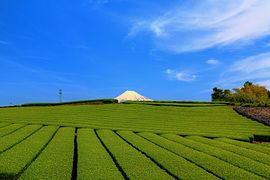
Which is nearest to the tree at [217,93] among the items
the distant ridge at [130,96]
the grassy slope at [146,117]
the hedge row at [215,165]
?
the distant ridge at [130,96]

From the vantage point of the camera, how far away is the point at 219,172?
9953mm

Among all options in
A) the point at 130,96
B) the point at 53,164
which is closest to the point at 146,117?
the point at 53,164

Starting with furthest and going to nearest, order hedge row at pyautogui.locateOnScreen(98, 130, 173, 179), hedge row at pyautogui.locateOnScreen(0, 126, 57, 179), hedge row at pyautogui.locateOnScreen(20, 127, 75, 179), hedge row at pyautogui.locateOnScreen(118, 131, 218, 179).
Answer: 1. hedge row at pyautogui.locateOnScreen(118, 131, 218, 179)
2. hedge row at pyautogui.locateOnScreen(98, 130, 173, 179)
3. hedge row at pyautogui.locateOnScreen(0, 126, 57, 179)
4. hedge row at pyautogui.locateOnScreen(20, 127, 75, 179)

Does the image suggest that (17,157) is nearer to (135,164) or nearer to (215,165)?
(135,164)

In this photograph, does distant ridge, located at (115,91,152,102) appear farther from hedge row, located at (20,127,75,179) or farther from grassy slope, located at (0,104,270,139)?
hedge row, located at (20,127,75,179)

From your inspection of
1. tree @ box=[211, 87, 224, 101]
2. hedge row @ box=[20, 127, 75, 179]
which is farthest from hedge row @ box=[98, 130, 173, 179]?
tree @ box=[211, 87, 224, 101]

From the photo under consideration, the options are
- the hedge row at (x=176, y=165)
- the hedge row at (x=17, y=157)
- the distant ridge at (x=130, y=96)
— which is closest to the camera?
the hedge row at (x=17, y=157)

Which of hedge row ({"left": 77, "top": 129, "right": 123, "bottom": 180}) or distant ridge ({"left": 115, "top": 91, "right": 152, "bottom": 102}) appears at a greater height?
distant ridge ({"left": 115, "top": 91, "right": 152, "bottom": 102})

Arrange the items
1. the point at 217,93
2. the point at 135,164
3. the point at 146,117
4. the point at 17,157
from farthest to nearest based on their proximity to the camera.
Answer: the point at 217,93 < the point at 146,117 < the point at 17,157 < the point at 135,164

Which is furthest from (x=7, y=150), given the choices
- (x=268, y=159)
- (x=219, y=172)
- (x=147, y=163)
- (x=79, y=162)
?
(x=268, y=159)

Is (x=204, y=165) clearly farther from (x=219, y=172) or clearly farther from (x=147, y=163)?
(x=147, y=163)

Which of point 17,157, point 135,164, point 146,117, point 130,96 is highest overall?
point 130,96

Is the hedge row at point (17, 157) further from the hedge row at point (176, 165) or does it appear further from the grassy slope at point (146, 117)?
the grassy slope at point (146, 117)

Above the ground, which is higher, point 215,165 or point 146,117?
point 146,117
